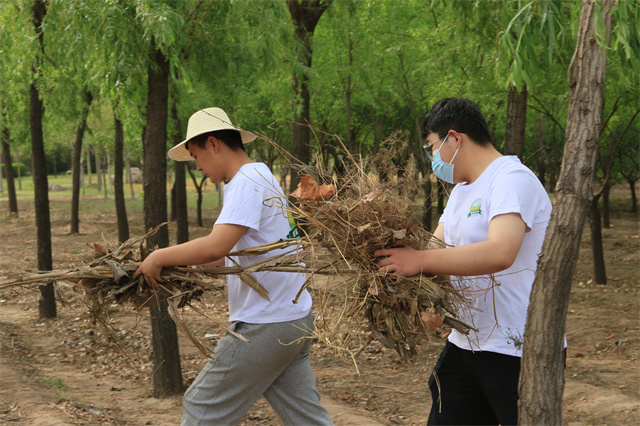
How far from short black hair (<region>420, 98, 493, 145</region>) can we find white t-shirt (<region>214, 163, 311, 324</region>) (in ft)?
2.57

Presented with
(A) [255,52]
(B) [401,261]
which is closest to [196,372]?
(A) [255,52]

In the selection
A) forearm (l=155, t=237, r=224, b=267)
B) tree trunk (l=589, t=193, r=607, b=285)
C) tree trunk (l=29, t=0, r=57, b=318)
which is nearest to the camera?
forearm (l=155, t=237, r=224, b=267)

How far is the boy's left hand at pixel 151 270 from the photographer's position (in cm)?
287

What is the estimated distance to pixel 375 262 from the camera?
2.38m

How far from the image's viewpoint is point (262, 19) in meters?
6.11

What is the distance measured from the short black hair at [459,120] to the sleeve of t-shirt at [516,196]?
0.26m

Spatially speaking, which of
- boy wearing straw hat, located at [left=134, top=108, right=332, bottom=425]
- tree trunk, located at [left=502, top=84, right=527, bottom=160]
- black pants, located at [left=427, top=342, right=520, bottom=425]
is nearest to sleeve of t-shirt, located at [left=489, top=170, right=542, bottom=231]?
black pants, located at [left=427, top=342, right=520, bottom=425]

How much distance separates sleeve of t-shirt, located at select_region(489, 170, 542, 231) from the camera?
7.24 feet

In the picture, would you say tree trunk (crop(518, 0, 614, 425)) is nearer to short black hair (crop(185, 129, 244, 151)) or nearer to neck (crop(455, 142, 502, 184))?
neck (crop(455, 142, 502, 184))

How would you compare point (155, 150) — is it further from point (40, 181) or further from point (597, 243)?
point (597, 243)

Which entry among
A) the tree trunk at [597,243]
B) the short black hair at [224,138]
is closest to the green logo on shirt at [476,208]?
the short black hair at [224,138]

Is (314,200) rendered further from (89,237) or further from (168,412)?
(89,237)

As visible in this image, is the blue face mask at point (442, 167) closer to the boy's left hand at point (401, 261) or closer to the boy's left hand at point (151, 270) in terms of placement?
the boy's left hand at point (401, 261)

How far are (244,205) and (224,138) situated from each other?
0.45 metres
